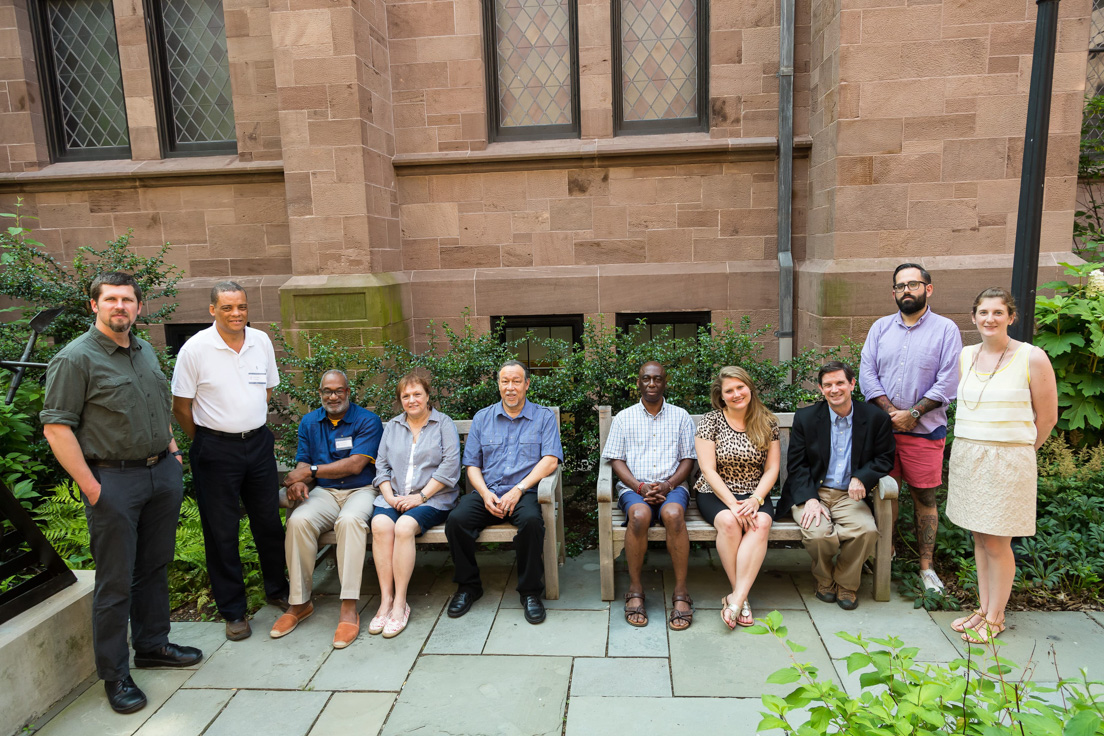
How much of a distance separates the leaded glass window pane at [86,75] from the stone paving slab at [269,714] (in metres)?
7.11

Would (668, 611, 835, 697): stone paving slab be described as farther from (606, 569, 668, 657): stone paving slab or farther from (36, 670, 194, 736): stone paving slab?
(36, 670, 194, 736): stone paving slab

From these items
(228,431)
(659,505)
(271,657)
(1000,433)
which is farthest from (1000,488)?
(228,431)

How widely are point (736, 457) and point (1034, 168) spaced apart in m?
2.34

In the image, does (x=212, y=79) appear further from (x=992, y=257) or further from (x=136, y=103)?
(x=992, y=257)

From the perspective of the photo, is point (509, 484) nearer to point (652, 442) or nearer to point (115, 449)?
point (652, 442)

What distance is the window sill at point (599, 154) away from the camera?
7.15 metres

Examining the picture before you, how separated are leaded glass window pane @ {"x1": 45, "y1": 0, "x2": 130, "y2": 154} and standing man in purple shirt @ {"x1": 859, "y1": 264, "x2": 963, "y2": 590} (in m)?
8.20

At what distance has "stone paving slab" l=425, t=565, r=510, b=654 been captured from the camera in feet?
13.1

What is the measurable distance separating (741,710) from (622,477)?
1.55 meters

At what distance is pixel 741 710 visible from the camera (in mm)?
3314

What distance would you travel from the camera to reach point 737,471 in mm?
4422

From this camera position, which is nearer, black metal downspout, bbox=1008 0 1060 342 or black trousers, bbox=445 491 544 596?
black metal downspout, bbox=1008 0 1060 342

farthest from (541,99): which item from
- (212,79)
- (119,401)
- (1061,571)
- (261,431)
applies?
(1061,571)

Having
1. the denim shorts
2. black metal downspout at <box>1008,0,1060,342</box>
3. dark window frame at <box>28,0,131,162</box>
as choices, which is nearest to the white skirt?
black metal downspout at <box>1008,0,1060,342</box>
